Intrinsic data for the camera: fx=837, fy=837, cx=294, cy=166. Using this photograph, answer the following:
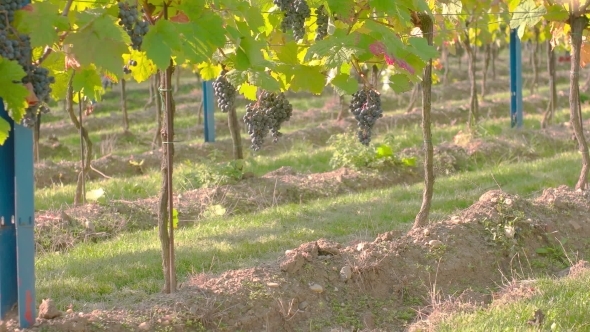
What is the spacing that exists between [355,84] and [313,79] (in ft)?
0.99

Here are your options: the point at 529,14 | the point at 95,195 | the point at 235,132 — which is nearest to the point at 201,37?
the point at 529,14

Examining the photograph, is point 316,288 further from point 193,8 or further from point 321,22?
point 193,8

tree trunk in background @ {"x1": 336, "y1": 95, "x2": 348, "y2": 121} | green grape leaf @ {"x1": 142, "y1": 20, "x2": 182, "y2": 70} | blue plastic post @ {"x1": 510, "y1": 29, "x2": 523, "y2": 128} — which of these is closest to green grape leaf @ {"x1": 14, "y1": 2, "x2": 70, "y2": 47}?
green grape leaf @ {"x1": 142, "y1": 20, "x2": 182, "y2": 70}

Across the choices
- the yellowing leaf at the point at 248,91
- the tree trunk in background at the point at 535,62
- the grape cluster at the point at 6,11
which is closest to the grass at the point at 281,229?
the yellowing leaf at the point at 248,91

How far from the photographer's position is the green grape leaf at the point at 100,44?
3.58 meters

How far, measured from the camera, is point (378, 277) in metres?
5.55

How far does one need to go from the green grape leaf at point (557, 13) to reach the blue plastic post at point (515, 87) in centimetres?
640

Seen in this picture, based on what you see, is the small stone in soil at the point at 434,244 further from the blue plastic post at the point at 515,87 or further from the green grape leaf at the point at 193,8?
the blue plastic post at the point at 515,87

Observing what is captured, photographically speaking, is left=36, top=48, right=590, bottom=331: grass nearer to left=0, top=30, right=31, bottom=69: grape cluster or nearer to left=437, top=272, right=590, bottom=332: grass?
left=437, top=272, right=590, bottom=332: grass

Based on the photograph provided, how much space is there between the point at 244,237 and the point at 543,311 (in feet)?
9.73

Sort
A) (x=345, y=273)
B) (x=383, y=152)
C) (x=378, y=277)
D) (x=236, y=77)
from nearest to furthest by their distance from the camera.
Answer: (x=236, y=77), (x=345, y=273), (x=378, y=277), (x=383, y=152)

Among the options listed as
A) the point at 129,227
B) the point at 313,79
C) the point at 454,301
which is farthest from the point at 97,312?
the point at 129,227

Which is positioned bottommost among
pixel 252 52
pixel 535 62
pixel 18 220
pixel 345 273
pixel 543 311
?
pixel 543 311

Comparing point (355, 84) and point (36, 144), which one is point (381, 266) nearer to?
point (355, 84)
